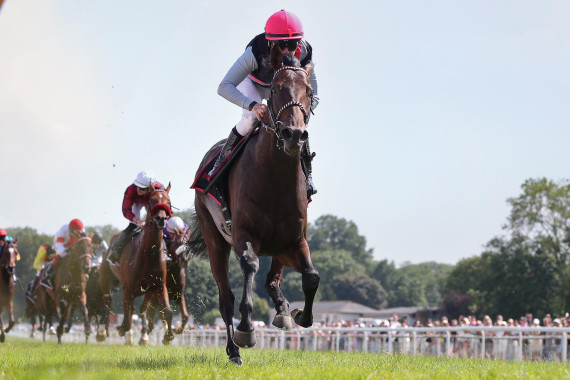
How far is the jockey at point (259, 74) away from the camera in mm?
6746

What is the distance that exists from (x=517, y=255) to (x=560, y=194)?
7.10m

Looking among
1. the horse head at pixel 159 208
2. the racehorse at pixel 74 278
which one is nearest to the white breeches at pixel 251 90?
the horse head at pixel 159 208

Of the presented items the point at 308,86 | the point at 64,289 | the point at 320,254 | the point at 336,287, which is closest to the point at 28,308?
the point at 64,289

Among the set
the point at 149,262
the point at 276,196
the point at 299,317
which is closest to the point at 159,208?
the point at 149,262

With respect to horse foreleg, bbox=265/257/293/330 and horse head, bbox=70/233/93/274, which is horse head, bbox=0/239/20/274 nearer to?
horse head, bbox=70/233/93/274

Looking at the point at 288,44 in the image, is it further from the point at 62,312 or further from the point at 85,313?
the point at 62,312

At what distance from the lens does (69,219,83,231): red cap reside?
1820cm

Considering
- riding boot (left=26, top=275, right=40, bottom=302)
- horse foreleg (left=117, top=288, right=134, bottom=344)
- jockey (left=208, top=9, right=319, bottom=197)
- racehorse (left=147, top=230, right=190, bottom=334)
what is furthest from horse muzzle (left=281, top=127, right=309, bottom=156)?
riding boot (left=26, top=275, right=40, bottom=302)

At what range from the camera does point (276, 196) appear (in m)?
6.54

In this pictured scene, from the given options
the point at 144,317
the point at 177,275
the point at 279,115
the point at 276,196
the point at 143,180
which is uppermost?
the point at 143,180

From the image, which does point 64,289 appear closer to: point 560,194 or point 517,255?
point 517,255

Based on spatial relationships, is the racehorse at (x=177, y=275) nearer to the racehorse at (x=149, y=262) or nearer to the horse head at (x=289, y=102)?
the racehorse at (x=149, y=262)

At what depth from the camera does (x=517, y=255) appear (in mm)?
56625

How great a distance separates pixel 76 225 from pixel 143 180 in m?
6.22
